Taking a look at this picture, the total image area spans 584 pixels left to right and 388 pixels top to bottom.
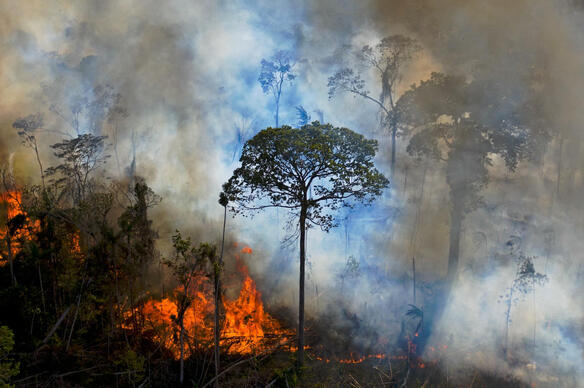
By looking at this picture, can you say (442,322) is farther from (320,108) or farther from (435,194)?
(320,108)

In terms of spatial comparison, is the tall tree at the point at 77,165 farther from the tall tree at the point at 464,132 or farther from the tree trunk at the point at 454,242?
the tree trunk at the point at 454,242

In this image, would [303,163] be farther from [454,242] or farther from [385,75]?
[385,75]

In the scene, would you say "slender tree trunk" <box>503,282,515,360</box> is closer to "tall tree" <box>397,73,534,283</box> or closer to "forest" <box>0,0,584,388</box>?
"forest" <box>0,0,584,388</box>

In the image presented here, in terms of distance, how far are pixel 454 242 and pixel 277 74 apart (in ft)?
71.3

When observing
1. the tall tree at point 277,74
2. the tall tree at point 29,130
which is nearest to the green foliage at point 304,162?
the tall tree at point 277,74

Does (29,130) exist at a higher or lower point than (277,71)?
lower

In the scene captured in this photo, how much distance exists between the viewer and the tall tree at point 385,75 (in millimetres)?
34281

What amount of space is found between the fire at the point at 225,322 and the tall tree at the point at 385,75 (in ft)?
57.0

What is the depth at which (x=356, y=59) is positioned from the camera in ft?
119

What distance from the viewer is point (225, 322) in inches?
959

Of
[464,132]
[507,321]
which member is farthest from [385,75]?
[507,321]

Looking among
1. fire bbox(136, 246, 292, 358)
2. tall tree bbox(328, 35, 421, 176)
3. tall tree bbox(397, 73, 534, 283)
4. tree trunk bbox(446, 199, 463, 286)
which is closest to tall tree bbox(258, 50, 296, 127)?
tall tree bbox(328, 35, 421, 176)

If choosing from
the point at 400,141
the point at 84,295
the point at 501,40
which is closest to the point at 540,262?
the point at 400,141

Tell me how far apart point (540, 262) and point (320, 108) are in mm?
22095
